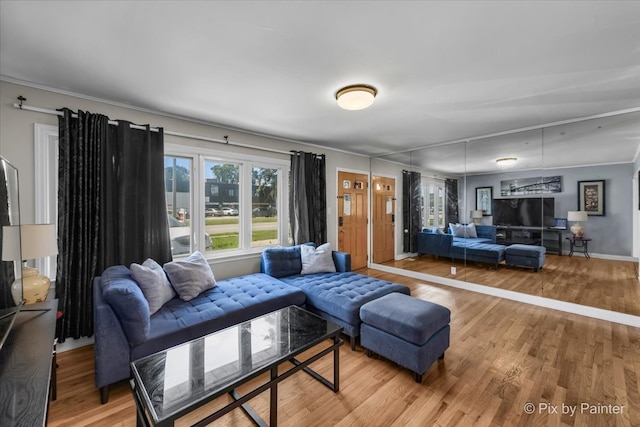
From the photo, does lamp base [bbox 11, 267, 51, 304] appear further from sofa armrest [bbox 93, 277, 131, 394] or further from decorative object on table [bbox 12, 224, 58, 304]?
sofa armrest [bbox 93, 277, 131, 394]

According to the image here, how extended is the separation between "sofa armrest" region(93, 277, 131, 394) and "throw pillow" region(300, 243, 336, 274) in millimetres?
2078

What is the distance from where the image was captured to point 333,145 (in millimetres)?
4656

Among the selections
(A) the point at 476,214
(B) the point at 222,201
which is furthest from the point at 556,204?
(B) the point at 222,201

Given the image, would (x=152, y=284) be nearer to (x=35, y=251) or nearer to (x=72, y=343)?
(x=35, y=251)

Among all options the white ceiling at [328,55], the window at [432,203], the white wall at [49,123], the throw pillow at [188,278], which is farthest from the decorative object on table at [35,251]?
the window at [432,203]

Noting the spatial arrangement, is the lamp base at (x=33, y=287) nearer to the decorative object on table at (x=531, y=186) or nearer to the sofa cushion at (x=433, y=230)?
the sofa cushion at (x=433, y=230)

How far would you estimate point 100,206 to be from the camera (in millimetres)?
2486

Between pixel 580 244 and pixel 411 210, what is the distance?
2.47 meters

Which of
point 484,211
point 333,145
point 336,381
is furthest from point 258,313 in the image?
point 484,211

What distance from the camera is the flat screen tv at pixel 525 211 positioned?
3463mm

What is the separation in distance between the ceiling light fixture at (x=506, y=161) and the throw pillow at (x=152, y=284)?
4.75 meters

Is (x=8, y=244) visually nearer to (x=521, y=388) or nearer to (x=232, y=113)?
(x=232, y=113)

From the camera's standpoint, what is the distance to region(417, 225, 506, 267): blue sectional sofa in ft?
13.4

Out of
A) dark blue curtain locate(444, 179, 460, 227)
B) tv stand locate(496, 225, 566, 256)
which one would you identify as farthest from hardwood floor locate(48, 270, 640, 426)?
dark blue curtain locate(444, 179, 460, 227)
